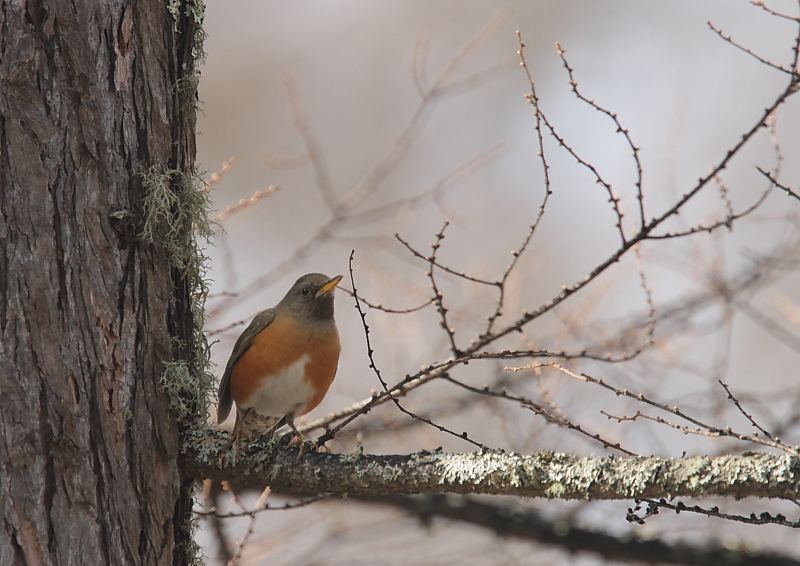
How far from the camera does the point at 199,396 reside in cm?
321

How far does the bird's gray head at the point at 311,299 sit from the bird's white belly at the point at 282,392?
272 mm

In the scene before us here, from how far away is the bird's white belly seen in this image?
4074 mm

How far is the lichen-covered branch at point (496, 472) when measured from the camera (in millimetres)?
2547

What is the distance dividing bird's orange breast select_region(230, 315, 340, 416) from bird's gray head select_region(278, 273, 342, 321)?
0.08m

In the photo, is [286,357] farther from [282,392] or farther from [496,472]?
[496,472]

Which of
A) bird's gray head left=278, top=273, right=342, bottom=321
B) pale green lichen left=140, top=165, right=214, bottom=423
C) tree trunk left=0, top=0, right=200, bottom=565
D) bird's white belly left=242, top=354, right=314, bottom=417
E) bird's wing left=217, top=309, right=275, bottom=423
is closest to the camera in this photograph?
tree trunk left=0, top=0, right=200, bottom=565

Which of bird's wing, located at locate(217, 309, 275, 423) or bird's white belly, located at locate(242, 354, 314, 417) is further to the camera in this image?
bird's wing, located at locate(217, 309, 275, 423)

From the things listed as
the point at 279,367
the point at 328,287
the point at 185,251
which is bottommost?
the point at 279,367

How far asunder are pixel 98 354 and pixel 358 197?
2.59 m

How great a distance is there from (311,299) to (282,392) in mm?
537

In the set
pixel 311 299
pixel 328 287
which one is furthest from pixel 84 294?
pixel 311 299

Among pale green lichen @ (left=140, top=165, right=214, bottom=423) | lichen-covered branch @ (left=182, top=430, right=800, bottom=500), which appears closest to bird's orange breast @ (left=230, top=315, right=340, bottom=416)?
pale green lichen @ (left=140, top=165, right=214, bottom=423)

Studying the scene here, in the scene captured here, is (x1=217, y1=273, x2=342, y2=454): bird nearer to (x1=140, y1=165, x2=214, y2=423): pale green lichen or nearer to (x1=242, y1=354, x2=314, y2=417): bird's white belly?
(x1=242, y1=354, x2=314, y2=417): bird's white belly

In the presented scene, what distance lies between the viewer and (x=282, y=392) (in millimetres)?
4113
